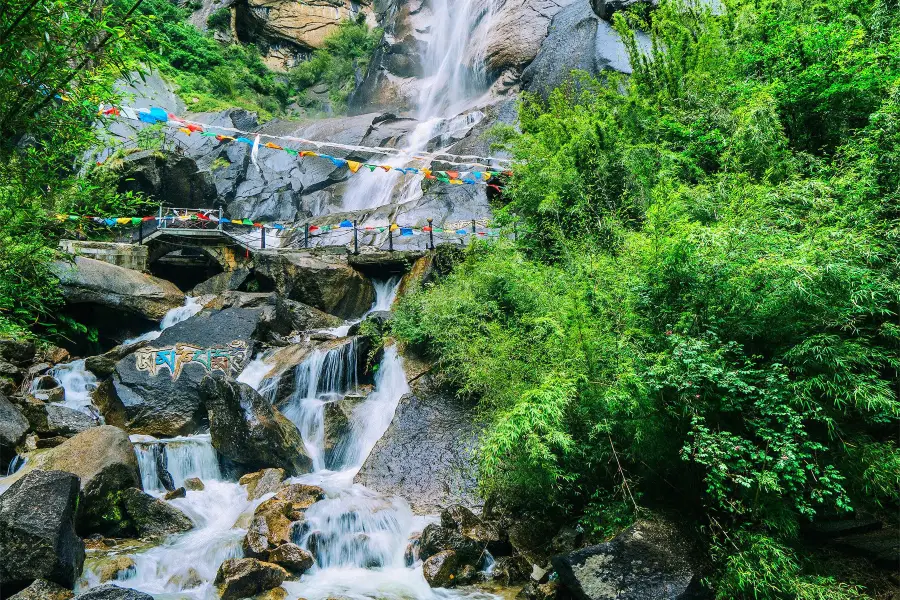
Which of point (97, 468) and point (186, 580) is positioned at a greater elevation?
point (97, 468)

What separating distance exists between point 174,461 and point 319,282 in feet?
22.3

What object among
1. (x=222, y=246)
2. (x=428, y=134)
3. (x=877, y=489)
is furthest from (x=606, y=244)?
(x=428, y=134)

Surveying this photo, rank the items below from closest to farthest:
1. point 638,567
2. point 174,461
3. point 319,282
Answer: point 638,567 < point 174,461 < point 319,282

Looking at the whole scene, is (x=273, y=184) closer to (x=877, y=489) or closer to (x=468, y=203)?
(x=468, y=203)

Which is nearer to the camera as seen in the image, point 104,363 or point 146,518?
point 146,518

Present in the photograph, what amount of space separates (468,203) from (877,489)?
15462 millimetres

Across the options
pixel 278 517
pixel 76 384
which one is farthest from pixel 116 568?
pixel 76 384

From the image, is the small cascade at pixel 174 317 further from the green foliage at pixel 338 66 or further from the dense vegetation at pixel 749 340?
the green foliage at pixel 338 66

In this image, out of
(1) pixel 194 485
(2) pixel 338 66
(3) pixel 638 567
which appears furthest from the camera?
(2) pixel 338 66

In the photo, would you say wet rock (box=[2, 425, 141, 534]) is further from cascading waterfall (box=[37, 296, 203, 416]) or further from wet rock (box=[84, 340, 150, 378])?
wet rock (box=[84, 340, 150, 378])

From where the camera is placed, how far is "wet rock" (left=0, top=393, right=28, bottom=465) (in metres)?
7.86

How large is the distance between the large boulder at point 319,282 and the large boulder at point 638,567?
1128 centimetres

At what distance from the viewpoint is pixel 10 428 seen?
8.13 m

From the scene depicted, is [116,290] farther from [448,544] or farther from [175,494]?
[448,544]
